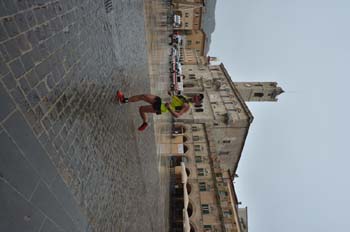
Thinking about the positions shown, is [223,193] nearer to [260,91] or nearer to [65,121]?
[260,91]

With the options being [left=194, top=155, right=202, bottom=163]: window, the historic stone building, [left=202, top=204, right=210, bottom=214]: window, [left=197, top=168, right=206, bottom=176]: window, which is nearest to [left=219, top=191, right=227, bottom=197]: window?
the historic stone building

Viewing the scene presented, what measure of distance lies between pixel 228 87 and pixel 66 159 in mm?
31093

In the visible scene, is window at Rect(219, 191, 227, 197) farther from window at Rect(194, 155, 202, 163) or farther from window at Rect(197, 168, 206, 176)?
window at Rect(194, 155, 202, 163)

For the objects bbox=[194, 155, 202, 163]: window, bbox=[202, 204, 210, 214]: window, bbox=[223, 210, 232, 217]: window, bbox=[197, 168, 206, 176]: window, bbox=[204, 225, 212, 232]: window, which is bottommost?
bbox=[204, 225, 212, 232]: window

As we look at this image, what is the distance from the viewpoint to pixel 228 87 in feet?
108

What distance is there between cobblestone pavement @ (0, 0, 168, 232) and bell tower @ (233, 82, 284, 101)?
98.7 feet

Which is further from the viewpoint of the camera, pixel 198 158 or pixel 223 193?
pixel 198 158

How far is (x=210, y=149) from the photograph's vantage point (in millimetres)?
26453

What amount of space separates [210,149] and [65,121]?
23.6 m

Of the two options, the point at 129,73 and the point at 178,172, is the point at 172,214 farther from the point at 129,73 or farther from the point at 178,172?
the point at 129,73

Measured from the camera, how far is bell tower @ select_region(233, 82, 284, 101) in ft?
115

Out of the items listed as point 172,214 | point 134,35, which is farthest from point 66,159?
point 172,214

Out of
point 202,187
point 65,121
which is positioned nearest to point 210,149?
point 202,187

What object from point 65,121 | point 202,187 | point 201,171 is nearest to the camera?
point 65,121
